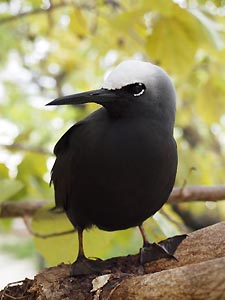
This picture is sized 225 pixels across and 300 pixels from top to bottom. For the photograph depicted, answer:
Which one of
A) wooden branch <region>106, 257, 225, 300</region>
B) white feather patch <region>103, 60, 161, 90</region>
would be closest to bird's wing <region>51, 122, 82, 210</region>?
white feather patch <region>103, 60, 161, 90</region>

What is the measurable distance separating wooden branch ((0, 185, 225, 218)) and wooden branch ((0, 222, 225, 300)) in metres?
0.39

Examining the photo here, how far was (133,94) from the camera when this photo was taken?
1188mm

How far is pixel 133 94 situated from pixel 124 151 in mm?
111

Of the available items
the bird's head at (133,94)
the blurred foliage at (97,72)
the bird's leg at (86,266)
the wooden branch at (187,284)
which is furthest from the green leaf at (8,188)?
the wooden branch at (187,284)

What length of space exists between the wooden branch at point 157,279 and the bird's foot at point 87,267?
0.04ft

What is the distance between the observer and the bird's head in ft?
3.82

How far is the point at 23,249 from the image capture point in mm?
4000

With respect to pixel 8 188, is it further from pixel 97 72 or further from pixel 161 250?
pixel 97 72

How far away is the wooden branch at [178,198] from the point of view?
5.27 ft

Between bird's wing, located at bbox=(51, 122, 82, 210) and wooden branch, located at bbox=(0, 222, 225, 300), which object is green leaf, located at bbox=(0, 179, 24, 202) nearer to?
bird's wing, located at bbox=(51, 122, 82, 210)

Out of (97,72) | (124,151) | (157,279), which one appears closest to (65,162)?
(124,151)

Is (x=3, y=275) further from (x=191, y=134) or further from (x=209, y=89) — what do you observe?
(x=209, y=89)

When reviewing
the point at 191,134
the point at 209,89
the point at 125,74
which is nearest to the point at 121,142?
the point at 125,74

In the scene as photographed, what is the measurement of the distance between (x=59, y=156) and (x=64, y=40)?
1643mm
